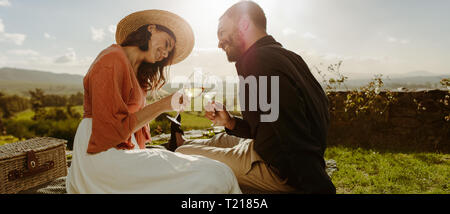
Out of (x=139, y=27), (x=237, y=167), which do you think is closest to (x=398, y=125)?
(x=237, y=167)

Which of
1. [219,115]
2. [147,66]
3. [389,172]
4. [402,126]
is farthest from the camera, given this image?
[402,126]

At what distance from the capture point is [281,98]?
215 centimetres

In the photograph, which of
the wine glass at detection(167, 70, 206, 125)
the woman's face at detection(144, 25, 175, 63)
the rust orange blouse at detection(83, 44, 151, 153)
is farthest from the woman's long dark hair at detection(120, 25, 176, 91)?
the wine glass at detection(167, 70, 206, 125)

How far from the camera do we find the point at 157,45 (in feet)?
9.53

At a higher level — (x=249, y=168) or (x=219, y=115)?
(x=219, y=115)

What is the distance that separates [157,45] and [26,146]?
2.41 m

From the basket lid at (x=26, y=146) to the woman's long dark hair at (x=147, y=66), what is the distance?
1.77 meters

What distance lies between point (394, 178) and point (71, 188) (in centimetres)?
429

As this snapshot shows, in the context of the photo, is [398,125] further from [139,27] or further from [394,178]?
[139,27]

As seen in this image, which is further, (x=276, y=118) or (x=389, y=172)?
(x=389, y=172)

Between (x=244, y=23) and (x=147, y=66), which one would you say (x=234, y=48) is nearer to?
(x=244, y=23)

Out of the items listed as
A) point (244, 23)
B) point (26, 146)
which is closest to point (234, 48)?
point (244, 23)

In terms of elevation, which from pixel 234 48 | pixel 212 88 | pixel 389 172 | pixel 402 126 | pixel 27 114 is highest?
pixel 234 48

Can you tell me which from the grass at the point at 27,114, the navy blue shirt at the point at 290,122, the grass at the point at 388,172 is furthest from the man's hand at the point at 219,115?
the grass at the point at 27,114
